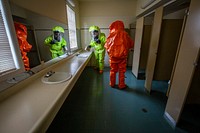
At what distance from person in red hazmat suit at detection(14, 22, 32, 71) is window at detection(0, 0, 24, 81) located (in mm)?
97

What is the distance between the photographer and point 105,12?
12.3 ft

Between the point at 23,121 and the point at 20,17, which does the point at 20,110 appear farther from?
the point at 20,17

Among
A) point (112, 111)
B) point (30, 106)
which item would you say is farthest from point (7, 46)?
point (112, 111)

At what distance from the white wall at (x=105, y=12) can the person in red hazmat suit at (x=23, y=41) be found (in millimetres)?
3056

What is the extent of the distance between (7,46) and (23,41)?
0.77 feet

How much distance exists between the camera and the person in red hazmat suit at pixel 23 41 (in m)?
1.04

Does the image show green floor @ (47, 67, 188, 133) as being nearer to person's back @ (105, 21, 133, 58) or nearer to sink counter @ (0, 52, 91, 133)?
sink counter @ (0, 52, 91, 133)

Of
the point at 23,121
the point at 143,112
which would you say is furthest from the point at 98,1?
the point at 23,121

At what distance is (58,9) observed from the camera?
1.97 m

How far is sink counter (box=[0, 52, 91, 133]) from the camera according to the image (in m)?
0.61

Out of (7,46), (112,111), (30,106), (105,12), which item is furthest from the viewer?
(105,12)

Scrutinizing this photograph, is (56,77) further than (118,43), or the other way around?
(118,43)

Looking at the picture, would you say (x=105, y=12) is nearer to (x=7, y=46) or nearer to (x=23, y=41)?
(x=23, y=41)

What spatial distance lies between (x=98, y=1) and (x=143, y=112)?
392cm
